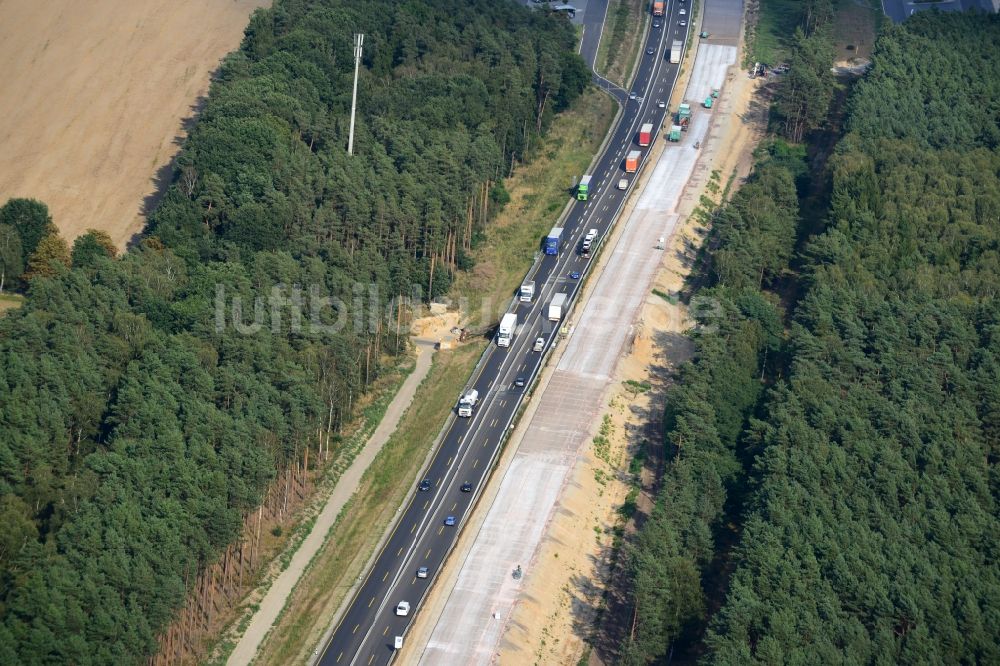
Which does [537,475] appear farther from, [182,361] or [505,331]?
[182,361]

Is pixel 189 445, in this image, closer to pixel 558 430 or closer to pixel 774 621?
pixel 558 430

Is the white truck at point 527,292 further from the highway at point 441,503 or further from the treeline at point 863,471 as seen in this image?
the treeline at point 863,471

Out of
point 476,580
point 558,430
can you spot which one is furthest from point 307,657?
point 558,430

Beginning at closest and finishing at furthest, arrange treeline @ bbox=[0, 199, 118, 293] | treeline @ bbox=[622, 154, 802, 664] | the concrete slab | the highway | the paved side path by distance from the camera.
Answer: treeline @ bbox=[622, 154, 802, 664], the highway, the paved side path, the concrete slab, treeline @ bbox=[0, 199, 118, 293]

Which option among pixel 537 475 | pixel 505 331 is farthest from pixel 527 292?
pixel 537 475

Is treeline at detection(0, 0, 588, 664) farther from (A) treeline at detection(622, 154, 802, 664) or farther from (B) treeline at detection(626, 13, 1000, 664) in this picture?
(B) treeline at detection(626, 13, 1000, 664)

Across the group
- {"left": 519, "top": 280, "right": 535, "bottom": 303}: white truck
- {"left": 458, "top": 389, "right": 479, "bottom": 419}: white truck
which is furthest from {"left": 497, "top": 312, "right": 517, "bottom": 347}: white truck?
{"left": 458, "top": 389, "right": 479, "bottom": 419}: white truck
